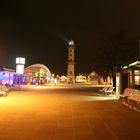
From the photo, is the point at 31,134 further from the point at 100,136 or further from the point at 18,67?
the point at 18,67

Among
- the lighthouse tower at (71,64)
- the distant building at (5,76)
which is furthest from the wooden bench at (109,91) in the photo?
the lighthouse tower at (71,64)

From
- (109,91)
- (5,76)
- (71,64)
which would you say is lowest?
(109,91)

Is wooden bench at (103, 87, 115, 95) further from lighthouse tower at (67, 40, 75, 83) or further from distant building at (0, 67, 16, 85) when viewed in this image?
lighthouse tower at (67, 40, 75, 83)

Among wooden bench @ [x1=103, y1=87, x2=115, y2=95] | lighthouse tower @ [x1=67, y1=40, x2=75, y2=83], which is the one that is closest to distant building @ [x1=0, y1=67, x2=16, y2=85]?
wooden bench @ [x1=103, y1=87, x2=115, y2=95]

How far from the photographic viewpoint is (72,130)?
7.70 metres

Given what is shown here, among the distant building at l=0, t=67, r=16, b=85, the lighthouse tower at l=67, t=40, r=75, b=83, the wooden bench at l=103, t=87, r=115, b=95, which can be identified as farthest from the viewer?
the lighthouse tower at l=67, t=40, r=75, b=83

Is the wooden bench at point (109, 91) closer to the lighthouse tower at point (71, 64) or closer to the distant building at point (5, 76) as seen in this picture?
the distant building at point (5, 76)

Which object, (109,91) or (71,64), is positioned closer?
(109,91)

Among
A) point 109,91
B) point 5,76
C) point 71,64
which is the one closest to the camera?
point 109,91

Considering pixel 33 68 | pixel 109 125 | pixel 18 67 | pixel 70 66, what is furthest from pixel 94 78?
pixel 109 125

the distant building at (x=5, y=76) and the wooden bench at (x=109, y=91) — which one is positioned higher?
the distant building at (x=5, y=76)

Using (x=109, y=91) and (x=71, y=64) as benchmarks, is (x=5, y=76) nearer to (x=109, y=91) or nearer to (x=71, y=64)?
(x=109, y=91)

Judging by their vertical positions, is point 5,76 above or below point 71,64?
below

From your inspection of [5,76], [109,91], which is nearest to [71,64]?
[5,76]
